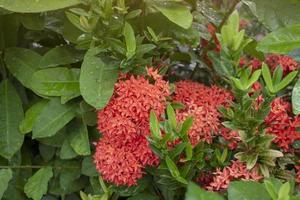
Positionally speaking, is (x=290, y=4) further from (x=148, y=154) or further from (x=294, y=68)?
(x=148, y=154)

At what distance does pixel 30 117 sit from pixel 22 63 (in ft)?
0.50

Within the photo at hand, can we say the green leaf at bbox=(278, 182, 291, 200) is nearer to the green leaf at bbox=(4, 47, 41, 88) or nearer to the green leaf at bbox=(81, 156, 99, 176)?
the green leaf at bbox=(81, 156, 99, 176)

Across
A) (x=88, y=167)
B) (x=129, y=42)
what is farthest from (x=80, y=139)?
(x=129, y=42)

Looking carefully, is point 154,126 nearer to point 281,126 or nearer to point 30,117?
point 281,126

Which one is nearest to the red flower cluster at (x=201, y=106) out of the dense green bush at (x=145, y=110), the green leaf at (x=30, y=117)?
the dense green bush at (x=145, y=110)

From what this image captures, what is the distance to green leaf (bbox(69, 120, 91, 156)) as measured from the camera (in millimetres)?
1234

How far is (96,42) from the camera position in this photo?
1.19 metres

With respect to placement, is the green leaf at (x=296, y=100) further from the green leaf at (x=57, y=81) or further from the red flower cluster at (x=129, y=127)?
the green leaf at (x=57, y=81)

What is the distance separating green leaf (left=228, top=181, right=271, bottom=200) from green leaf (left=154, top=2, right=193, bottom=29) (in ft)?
1.16

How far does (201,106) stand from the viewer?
1175 mm

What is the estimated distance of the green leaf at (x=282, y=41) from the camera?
1094 mm

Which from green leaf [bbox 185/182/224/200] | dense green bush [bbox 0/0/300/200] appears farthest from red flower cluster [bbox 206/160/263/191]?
green leaf [bbox 185/182/224/200]

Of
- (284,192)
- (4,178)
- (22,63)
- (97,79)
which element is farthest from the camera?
(22,63)

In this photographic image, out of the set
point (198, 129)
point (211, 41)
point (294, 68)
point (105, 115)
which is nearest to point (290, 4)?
point (294, 68)
